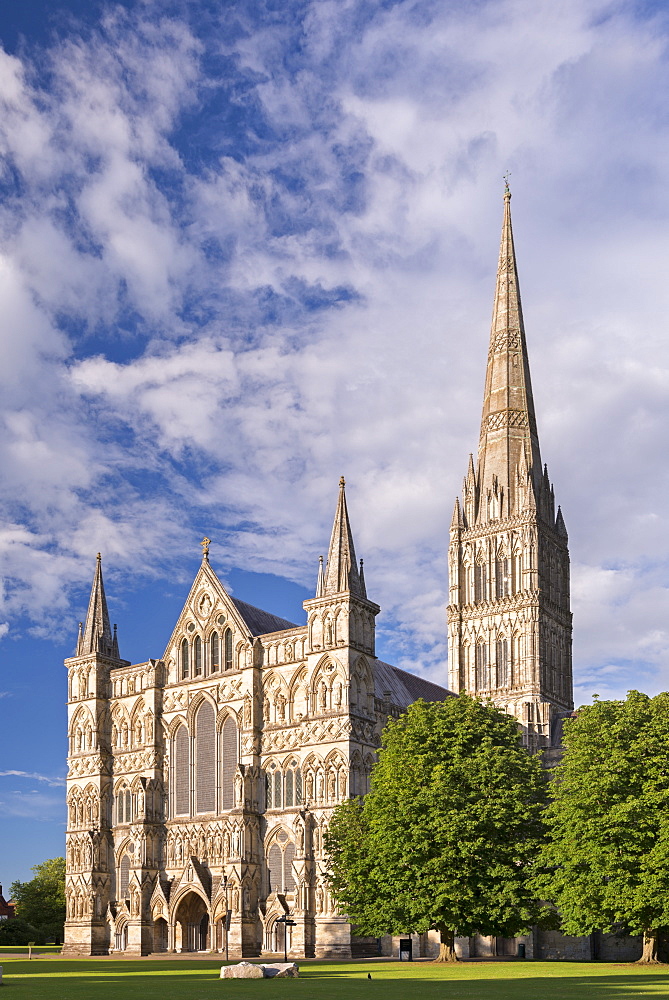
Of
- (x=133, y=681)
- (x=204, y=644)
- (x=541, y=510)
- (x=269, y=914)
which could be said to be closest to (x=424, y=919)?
(x=269, y=914)

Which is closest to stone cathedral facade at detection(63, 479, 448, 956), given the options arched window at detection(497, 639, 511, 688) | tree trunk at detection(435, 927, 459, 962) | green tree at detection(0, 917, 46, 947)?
tree trunk at detection(435, 927, 459, 962)

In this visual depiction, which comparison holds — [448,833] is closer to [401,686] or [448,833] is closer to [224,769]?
[224,769]

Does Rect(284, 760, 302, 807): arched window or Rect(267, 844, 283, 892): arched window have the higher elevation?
Rect(284, 760, 302, 807): arched window

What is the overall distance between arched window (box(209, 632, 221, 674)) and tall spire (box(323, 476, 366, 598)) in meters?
10.4

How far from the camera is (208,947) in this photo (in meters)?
71.2

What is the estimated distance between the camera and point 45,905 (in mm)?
104125

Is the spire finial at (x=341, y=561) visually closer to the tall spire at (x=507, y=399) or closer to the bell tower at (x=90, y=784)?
the bell tower at (x=90, y=784)

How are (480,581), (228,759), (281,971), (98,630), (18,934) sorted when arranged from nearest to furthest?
(281,971), (228,759), (98,630), (18,934), (480,581)

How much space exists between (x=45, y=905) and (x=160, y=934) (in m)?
34.4

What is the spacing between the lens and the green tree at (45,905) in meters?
102

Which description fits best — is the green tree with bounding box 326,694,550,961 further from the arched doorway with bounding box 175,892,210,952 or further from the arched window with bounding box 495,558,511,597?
the arched window with bounding box 495,558,511,597

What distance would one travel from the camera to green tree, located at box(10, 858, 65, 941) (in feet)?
334

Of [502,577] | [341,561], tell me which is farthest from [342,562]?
[502,577]

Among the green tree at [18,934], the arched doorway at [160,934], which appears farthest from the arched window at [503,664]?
the green tree at [18,934]
